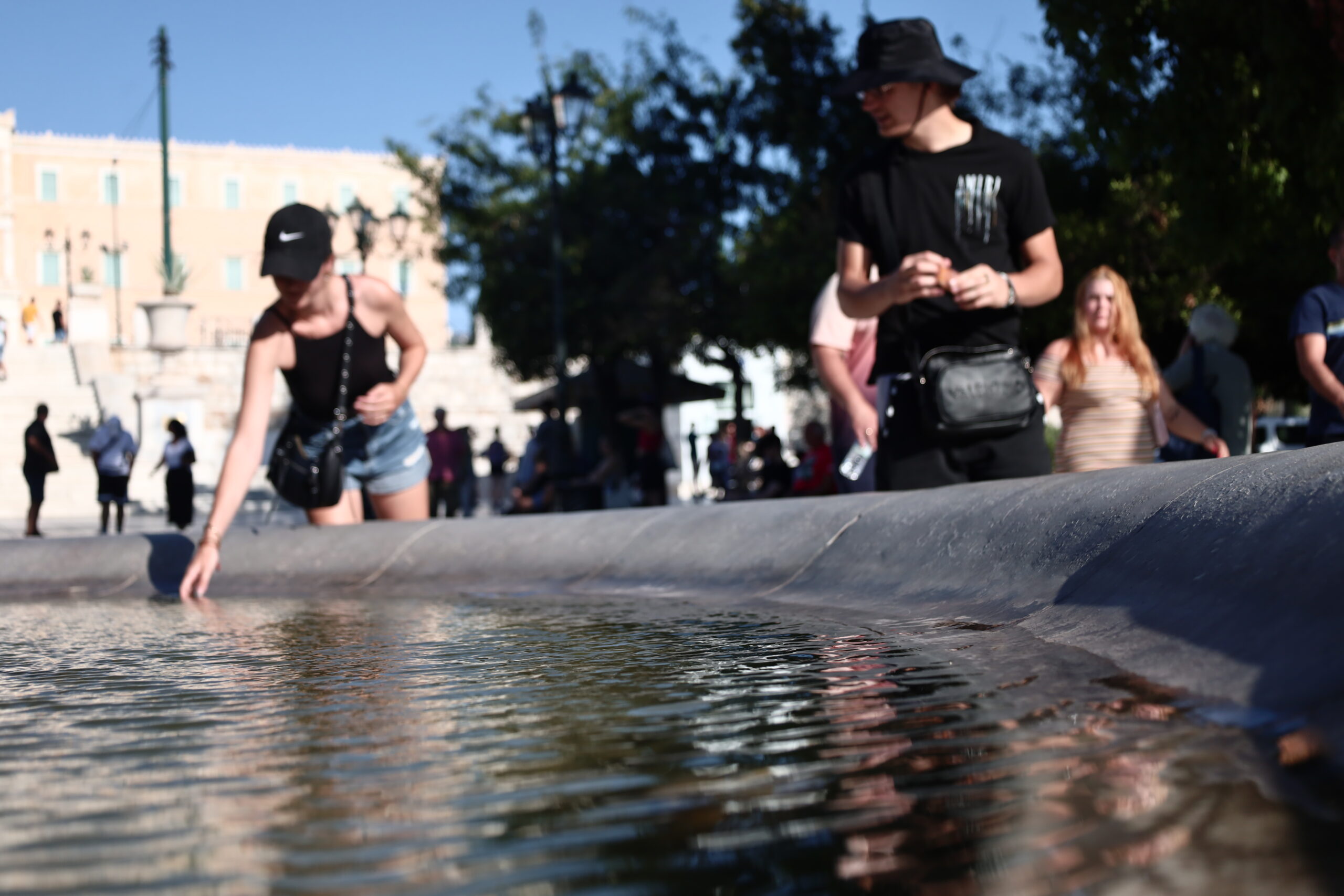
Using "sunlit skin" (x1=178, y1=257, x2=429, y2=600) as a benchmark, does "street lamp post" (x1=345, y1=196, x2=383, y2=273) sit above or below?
above

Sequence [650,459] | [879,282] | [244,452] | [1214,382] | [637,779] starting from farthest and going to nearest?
[650,459] → [1214,382] → [244,452] → [879,282] → [637,779]

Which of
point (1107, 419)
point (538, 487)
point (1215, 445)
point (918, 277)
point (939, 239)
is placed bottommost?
point (538, 487)

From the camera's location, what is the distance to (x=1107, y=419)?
5.77 m

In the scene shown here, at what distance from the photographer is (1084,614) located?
94.1 inches

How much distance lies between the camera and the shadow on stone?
537 cm

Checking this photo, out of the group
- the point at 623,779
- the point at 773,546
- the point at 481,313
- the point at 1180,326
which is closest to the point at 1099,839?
the point at 623,779

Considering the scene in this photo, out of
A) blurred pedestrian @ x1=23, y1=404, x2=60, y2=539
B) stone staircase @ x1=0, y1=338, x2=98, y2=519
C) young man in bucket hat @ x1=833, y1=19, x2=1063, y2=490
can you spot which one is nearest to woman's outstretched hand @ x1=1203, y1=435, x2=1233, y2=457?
young man in bucket hat @ x1=833, y1=19, x2=1063, y2=490

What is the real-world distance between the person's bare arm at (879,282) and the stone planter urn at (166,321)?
2651 cm

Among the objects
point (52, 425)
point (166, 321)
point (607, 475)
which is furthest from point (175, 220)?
point (607, 475)

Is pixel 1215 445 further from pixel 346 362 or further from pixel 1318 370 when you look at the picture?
pixel 346 362

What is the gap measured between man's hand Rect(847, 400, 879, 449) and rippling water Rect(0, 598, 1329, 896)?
1889mm

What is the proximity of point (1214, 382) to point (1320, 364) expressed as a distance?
6.60 feet

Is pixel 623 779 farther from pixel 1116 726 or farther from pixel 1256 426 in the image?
pixel 1256 426

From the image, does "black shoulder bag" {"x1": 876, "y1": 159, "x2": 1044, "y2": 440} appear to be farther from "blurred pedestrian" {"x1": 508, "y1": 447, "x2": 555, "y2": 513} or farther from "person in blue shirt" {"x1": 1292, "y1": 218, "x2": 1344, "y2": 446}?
"blurred pedestrian" {"x1": 508, "y1": 447, "x2": 555, "y2": 513}
